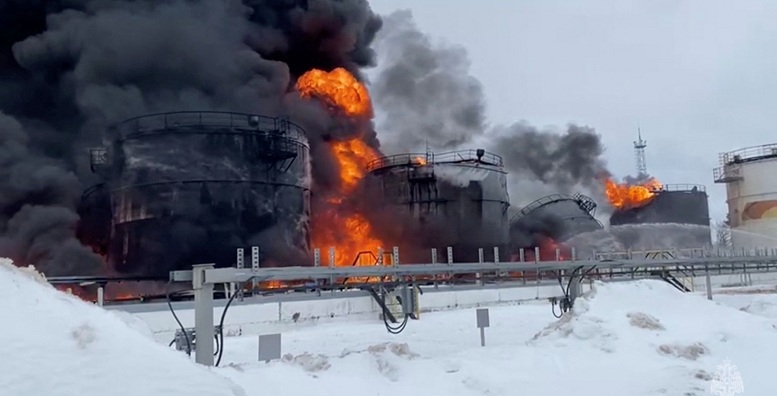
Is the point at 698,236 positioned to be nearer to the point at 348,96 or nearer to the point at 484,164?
the point at 484,164

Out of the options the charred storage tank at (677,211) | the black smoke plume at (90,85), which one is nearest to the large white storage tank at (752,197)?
the charred storage tank at (677,211)

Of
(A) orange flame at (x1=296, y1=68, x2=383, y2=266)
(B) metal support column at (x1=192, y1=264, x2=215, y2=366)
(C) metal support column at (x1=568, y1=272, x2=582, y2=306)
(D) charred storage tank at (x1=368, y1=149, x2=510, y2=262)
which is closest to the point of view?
(B) metal support column at (x1=192, y1=264, x2=215, y2=366)

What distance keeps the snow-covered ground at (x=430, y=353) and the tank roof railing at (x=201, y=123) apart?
46.1 feet

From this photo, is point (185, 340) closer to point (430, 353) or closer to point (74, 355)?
point (74, 355)

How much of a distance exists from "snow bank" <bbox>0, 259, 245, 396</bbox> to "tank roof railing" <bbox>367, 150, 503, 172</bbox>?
3326 cm

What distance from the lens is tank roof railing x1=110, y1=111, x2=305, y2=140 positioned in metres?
28.1

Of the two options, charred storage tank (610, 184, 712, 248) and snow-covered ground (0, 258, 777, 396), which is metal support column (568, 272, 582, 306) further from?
charred storage tank (610, 184, 712, 248)

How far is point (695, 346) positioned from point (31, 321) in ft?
33.7

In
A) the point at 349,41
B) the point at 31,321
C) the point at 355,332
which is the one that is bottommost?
the point at 355,332

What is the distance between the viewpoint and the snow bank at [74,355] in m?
4.76

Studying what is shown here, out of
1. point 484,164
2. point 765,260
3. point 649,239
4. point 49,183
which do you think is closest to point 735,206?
point 649,239

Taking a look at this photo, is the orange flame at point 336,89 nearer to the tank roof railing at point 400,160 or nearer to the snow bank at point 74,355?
the tank roof railing at point 400,160

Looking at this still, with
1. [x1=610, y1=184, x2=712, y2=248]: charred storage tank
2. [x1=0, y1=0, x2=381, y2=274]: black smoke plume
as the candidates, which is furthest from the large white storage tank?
[x1=0, y1=0, x2=381, y2=274]: black smoke plume

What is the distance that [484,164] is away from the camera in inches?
1540
